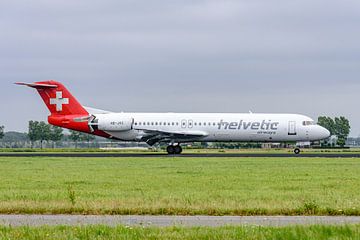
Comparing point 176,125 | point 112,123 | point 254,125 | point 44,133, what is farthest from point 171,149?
point 44,133

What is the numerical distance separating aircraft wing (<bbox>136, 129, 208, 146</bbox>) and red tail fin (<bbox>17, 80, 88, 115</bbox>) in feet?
20.2

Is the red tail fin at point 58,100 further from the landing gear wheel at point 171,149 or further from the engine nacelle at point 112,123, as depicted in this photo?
the landing gear wheel at point 171,149

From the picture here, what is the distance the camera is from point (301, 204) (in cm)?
1891

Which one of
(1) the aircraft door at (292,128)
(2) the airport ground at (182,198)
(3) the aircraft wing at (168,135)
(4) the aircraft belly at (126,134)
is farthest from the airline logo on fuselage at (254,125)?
(2) the airport ground at (182,198)

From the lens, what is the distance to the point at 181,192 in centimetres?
2330

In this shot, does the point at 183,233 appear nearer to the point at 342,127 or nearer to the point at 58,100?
the point at 58,100

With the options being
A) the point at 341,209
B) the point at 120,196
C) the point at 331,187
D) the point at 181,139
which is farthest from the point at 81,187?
the point at 181,139

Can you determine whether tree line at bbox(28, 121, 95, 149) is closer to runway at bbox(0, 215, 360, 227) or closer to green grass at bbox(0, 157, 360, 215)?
green grass at bbox(0, 157, 360, 215)

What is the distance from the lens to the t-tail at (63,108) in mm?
63500

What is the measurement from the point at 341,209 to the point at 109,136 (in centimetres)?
4732

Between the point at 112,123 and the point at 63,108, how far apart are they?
4859 mm

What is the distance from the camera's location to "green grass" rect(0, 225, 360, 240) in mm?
12961

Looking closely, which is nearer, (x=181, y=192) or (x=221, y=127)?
(x=181, y=192)

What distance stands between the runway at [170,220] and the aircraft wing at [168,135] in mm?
45095
